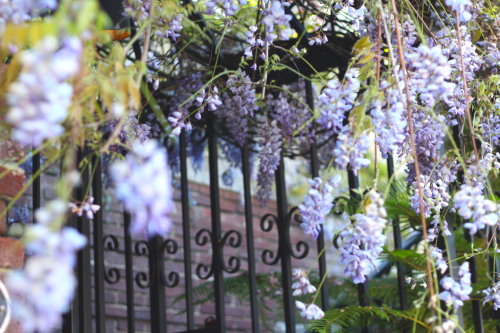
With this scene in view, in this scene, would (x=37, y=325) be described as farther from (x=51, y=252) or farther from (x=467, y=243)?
(x=467, y=243)

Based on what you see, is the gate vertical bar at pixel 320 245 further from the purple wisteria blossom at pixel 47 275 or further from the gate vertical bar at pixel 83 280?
the purple wisteria blossom at pixel 47 275

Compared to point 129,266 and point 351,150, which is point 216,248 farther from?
point 351,150

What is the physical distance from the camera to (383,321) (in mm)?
2191

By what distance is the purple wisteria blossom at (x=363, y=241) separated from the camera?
101 cm

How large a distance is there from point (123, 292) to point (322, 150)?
1069 mm

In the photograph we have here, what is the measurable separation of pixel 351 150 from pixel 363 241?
0.62 ft

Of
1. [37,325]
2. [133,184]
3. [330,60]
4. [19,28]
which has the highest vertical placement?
[330,60]

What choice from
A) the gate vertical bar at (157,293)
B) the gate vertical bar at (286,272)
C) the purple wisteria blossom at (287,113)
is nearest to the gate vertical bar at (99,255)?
the gate vertical bar at (157,293)

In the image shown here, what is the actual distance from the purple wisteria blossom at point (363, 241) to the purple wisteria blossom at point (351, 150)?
0.05 meters

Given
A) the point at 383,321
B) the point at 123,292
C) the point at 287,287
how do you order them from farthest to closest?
the point at 123,292, the point at 383,321, the point at 287,287

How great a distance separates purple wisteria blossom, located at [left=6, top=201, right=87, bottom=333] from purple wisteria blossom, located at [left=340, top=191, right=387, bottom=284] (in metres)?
0.48

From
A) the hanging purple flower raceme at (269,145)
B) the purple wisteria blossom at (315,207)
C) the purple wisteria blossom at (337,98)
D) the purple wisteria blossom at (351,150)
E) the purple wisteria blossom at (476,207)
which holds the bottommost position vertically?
the purple wisteria blossom at (476,207)

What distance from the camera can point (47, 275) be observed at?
60 cm

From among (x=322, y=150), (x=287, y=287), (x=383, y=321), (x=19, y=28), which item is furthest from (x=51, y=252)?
(x=322, y=150)
